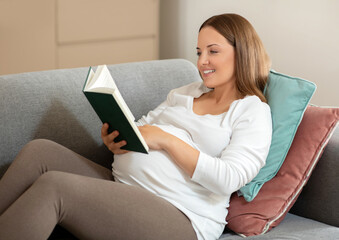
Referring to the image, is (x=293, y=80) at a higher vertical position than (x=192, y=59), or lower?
higher

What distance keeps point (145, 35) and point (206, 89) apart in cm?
187

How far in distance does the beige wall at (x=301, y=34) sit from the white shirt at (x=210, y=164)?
1.21 metres

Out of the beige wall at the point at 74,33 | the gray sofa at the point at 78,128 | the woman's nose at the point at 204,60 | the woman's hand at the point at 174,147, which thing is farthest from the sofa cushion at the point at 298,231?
the beige wall at the point at 74,33

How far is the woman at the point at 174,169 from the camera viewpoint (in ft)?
4.11

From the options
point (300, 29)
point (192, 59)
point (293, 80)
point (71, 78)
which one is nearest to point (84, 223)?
point (71, 78)

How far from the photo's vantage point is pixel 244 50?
1.57 metres

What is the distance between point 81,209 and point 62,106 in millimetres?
540

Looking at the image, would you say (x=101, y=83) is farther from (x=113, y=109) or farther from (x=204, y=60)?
(x=204, y=60)

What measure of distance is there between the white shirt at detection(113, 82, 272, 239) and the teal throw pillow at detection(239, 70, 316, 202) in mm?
45

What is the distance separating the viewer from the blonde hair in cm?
157

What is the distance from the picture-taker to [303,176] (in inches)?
Answer: 60.2

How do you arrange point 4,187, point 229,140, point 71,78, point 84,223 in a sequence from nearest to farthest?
point 84,223, point 4,187, point 229,140, point 71,78

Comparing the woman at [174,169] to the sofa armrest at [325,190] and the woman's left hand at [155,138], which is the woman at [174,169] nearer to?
the woman's left hand at [155,138]

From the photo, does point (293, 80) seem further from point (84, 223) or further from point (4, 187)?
point (4, 187)
